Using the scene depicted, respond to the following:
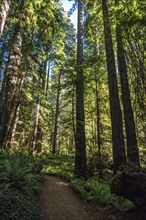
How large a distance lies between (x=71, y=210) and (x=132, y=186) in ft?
7.91

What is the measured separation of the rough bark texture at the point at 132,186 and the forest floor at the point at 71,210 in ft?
1.40

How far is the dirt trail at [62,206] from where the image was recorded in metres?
4.86

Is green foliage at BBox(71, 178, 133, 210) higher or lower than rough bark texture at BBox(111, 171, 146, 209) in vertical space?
lower

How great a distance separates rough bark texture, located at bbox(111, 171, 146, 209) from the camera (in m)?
3.69

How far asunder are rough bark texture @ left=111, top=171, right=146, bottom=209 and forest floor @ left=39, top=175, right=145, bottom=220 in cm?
43

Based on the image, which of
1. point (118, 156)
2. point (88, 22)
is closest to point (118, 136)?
point (118, 156)

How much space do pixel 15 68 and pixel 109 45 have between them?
4.66m

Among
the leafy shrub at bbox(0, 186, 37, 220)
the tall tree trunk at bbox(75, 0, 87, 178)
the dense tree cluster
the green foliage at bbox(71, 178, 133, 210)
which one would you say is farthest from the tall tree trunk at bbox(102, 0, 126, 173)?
the leafy shrub at bbox(0, 186, 37, 220)

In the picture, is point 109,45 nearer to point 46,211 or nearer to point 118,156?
point 118,156

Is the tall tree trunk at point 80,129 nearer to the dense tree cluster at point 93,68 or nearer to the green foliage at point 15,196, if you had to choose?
the dense tree cluster at point 93,68

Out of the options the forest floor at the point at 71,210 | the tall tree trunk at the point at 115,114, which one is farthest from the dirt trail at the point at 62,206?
the tall tree trunk at the point at 115,114

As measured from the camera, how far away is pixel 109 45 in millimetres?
8945

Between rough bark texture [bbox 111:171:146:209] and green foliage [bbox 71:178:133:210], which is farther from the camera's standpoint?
green foliage [bbox 71:178:133:210]

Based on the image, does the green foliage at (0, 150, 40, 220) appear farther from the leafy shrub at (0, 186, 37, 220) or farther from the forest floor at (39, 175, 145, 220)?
the forest floor at (39, 175, 145, 220)
